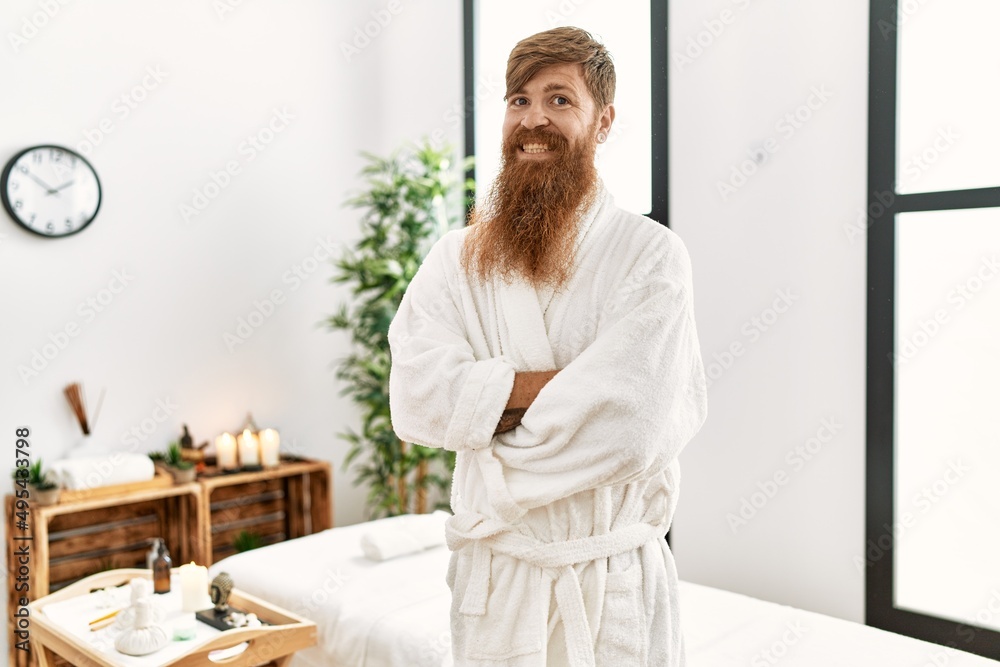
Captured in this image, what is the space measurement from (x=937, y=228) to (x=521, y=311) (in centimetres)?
165

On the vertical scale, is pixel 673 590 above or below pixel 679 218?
below

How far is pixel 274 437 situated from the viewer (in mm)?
3395

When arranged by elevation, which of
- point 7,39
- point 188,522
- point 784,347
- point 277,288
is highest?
point 7,39

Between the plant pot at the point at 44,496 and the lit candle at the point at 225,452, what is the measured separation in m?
0.63

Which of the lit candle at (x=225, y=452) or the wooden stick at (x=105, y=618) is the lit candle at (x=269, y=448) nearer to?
the lit candle at (x=225, y=452)

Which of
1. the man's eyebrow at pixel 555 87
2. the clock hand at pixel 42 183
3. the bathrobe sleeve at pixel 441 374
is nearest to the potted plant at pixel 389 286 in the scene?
Result: the clock hand at pixel 42 183

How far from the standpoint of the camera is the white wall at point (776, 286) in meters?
2.50

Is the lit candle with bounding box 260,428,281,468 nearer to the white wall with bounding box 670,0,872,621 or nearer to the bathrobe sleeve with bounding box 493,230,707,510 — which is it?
the white wall with bounding box 670,0,872,621

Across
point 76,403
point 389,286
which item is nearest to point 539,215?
point 389,286

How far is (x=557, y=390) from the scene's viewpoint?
4.08 ft

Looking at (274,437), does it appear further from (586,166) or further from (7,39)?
(586,166)

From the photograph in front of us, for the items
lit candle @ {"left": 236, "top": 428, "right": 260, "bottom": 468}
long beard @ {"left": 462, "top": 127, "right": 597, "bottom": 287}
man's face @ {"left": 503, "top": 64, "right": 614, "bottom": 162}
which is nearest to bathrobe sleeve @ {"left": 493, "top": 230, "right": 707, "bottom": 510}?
long beard @ {"left": 462, "top": 127, "right": 597, "bottom": 287}

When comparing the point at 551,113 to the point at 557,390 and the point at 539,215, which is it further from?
the point at 557,390

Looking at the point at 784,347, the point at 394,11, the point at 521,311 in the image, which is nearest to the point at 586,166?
the point at 521,311
